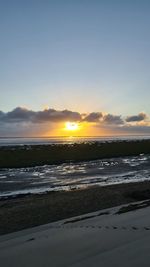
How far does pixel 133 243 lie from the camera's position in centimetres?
590

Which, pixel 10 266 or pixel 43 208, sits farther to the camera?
pixel 43 208

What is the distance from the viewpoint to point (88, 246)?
6.30m

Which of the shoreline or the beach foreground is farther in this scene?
the shoreline

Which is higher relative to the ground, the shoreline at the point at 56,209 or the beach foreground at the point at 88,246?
the beach foreground at the point at 88,246

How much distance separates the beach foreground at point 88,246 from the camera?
5.39m

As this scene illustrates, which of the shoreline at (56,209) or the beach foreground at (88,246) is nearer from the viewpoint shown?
the beach foreground at (88,246)

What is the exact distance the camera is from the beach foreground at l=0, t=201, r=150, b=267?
5.39m

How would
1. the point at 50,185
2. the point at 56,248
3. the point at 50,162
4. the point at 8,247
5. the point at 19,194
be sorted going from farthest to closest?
the point at 50,162 < the point at 50,185 < the point at 19,194 < the point at 8,247 < the point at 56,248

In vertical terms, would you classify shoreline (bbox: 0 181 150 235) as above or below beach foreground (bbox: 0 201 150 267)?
below

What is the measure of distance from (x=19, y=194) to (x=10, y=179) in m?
7.40

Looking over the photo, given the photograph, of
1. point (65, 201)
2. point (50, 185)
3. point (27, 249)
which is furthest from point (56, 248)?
point (50, 185)

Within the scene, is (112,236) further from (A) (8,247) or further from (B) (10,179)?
(B) (10,179)

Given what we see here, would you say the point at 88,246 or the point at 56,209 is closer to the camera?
the point at 88,246

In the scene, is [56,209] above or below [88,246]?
below
